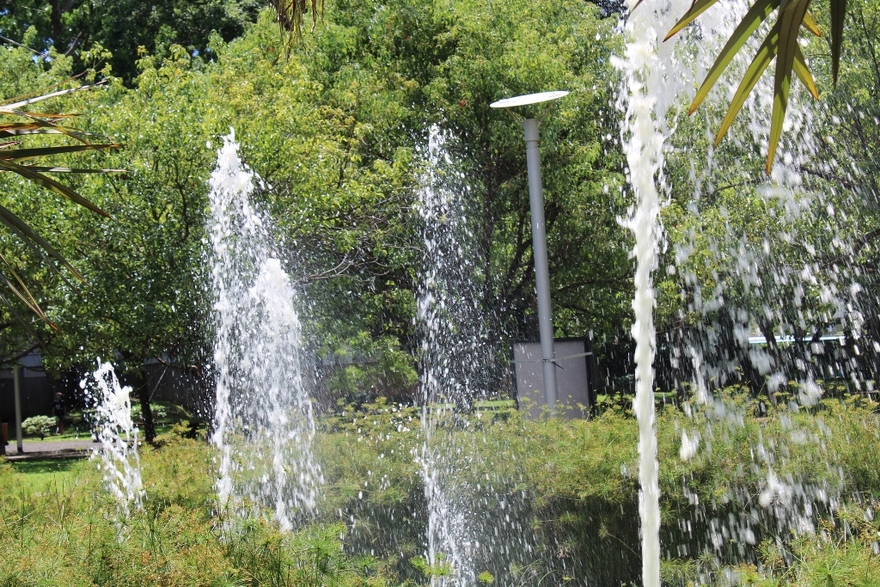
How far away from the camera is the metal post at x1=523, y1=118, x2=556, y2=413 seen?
8.52 metres

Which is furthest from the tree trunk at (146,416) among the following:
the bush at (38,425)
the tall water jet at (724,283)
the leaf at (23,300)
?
the bush at (38,425)

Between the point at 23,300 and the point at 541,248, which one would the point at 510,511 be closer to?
the point at 23,300

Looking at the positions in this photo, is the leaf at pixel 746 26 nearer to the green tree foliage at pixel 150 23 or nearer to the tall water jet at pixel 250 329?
the tall water jet at pixel 250 329

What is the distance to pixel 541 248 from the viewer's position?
8.84 m

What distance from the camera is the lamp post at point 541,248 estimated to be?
8.51 m

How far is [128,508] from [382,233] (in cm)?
742

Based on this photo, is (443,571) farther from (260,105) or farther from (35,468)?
(35,468)

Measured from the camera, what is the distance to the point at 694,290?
14242 mm

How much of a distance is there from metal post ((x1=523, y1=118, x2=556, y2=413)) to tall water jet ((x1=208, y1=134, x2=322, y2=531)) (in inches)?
84.1

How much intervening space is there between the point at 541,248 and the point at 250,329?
3.34 meters

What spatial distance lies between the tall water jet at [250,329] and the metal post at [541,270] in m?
2.14

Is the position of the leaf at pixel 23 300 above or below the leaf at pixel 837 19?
below

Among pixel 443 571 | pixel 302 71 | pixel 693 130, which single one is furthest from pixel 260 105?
pixel 443 571

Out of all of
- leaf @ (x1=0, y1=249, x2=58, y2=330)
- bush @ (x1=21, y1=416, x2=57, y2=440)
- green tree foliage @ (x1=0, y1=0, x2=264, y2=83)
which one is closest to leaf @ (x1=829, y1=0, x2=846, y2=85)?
leaf @ (x1=0, y1=249, x2=58, y2=330)
